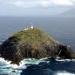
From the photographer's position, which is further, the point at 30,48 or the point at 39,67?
the point at 30,48

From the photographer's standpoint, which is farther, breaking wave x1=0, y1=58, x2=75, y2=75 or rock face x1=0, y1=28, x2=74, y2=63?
rock face x1=0, y1=28, x2=74, y2=63

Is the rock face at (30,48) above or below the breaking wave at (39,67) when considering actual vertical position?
above

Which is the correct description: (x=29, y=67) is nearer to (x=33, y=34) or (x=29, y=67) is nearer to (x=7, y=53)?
(x=7, y=53)

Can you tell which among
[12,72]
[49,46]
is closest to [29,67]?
[12,72]

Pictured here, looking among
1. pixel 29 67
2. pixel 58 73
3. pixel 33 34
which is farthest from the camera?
pixel 33 34

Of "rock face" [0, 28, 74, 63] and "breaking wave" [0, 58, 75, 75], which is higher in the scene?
"rock face" [0, 28, 74, 63]
